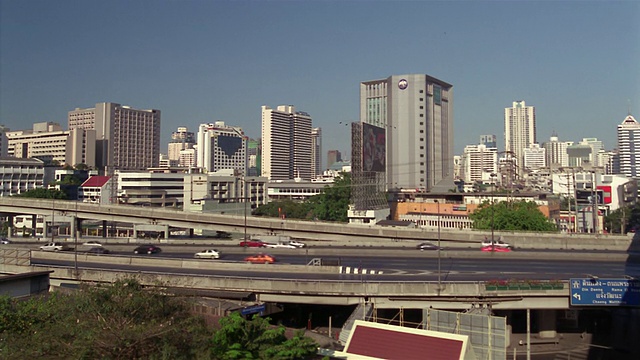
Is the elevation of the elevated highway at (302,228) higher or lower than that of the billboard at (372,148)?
lower

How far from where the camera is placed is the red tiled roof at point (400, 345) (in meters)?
17.4

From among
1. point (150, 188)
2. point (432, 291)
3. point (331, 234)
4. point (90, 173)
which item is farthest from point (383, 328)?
point (90, 173)

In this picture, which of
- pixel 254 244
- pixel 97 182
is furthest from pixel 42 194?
pixel 254 244

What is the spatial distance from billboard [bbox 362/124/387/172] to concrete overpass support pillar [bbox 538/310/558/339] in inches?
2046

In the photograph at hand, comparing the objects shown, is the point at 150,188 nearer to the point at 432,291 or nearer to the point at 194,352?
the point at 432,291

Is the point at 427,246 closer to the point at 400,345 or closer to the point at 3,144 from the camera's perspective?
the point at 400,345

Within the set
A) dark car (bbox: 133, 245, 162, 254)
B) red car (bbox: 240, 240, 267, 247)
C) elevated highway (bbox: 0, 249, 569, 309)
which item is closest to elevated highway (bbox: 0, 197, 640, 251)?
red car (bbox: 240, 240, 267, 247)

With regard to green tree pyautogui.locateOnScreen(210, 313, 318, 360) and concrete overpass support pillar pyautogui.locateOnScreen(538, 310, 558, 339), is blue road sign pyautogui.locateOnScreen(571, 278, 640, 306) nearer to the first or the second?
concrete overpass support pillar pyautogui.locateOnScreen(538, 310, 558, 339)

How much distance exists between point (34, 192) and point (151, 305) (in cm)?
8580

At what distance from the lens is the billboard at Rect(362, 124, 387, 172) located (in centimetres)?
Answer: 8100

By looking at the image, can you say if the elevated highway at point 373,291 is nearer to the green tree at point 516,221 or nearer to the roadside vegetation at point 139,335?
the roadside vegetation at point 139,335

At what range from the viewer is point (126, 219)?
60625 mm

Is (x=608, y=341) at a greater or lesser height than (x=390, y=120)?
lesser

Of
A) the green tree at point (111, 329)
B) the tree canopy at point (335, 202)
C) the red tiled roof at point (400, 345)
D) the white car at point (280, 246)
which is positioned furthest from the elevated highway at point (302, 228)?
the green tree at point (111, 329)
